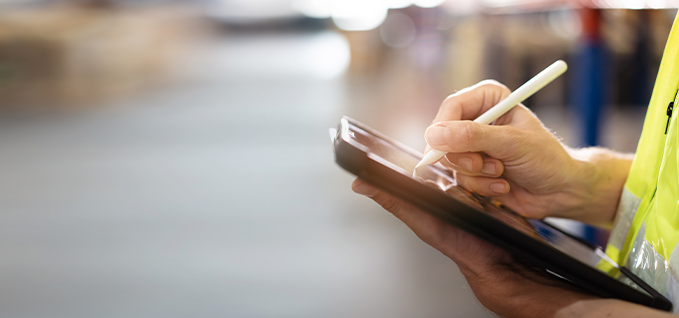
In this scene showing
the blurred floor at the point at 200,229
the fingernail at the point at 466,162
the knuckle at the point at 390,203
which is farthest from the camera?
the blurred floor at the point at 200,229

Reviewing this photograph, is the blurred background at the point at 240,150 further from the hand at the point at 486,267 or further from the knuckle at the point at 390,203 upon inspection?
the knuckle at the point at 390,203

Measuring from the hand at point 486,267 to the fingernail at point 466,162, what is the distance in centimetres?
13

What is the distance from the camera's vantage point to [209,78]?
268 inches

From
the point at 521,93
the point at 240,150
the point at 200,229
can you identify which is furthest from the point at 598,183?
the point at 240,150

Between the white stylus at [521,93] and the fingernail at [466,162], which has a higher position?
the white stylus at [521,93]

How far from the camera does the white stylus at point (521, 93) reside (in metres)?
0.65

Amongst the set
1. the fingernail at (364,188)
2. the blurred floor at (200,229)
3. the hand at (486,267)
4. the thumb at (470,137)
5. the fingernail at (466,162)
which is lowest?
the blurred floor at (200,229)

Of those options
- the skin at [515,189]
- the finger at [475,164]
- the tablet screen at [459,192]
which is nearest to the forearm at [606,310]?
the skin at [515,189]

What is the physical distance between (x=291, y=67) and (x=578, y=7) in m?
6.52

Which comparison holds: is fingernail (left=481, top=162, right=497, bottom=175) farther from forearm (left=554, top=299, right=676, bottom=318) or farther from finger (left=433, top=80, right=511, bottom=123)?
forearm (left=554, top=299, right=676, bottom=318)

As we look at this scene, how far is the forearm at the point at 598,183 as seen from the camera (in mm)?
771

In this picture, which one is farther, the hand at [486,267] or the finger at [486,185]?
the finger at [486,185]

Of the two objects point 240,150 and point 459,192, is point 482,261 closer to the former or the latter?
point 459,192

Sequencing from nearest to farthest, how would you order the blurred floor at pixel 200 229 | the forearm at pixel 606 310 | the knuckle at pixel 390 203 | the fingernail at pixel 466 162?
the forearm at pixel 606 310 < the knuckle at pixel 390 203 < the fingernail at pixel 466 162 < the blurred floor at pixel 200 229
